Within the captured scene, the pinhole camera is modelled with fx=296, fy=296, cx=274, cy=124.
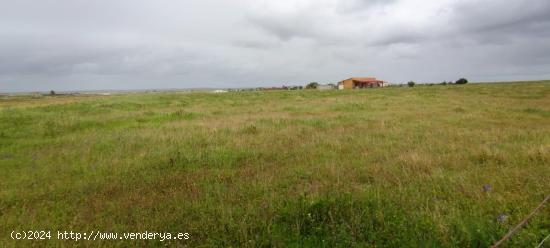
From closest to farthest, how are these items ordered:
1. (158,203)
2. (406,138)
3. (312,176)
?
(158,203)
(312,176)
(406,138)

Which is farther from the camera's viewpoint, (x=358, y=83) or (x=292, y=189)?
(x=358, y=83)

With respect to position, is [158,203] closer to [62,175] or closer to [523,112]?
[62,175]

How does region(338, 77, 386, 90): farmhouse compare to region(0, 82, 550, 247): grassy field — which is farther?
region(338, 77, 386, 90): farmhouse

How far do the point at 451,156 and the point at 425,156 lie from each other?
0.62m

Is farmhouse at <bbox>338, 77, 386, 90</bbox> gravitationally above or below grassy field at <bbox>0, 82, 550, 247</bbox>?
above

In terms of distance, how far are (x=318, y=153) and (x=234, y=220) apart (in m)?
3.95

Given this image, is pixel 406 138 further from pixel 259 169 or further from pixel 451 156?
pixel 259 169

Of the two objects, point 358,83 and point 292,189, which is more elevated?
point 358,83

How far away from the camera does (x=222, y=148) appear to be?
8391 mm

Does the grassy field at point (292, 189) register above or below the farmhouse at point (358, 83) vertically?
below

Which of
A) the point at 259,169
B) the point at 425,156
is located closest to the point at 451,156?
the point at 425,156

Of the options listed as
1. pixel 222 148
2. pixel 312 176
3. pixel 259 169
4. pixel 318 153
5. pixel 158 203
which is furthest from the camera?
pixel 222 148

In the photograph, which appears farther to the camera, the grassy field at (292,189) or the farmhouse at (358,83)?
the farmhouse at (358,83)

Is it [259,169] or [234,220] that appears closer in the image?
[234,220]
